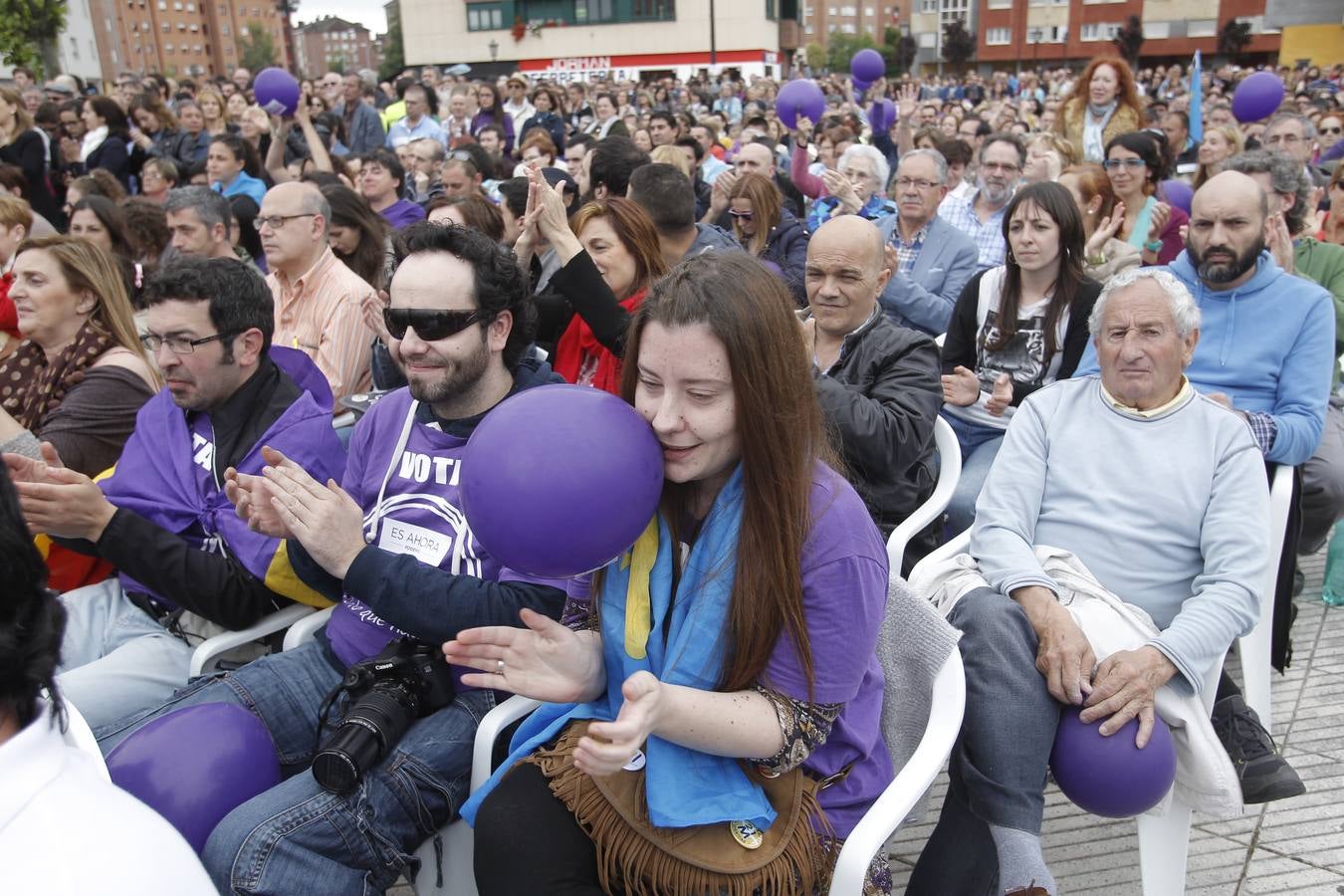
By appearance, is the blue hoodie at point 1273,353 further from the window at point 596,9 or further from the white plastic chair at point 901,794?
the window at point 596,9

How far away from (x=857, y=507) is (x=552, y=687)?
2.07 ft

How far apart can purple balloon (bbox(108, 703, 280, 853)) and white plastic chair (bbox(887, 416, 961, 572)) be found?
5.42ft

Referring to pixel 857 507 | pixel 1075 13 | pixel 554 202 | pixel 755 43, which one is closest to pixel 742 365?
pixel 857 507

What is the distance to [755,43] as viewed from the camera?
5500 centimetres

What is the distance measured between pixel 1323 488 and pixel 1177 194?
11.1 feet

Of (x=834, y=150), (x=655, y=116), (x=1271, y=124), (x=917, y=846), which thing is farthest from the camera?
(x=655, y=116)

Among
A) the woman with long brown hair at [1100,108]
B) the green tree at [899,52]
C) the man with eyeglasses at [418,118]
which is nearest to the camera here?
the woman with long brown hair at [1100,108]

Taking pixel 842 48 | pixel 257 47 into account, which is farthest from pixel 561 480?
pixel 257 47

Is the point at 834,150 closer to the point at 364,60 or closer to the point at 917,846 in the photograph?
the point at 917,846

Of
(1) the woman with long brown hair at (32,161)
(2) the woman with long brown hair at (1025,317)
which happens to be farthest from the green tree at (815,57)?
(2) the woman with long brown hair at (1025,317)

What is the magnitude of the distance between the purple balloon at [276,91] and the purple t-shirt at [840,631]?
9.11 m

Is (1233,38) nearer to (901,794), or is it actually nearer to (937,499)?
(937,499)

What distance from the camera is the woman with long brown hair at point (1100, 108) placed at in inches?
297

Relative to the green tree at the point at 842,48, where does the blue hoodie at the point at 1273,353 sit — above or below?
below
